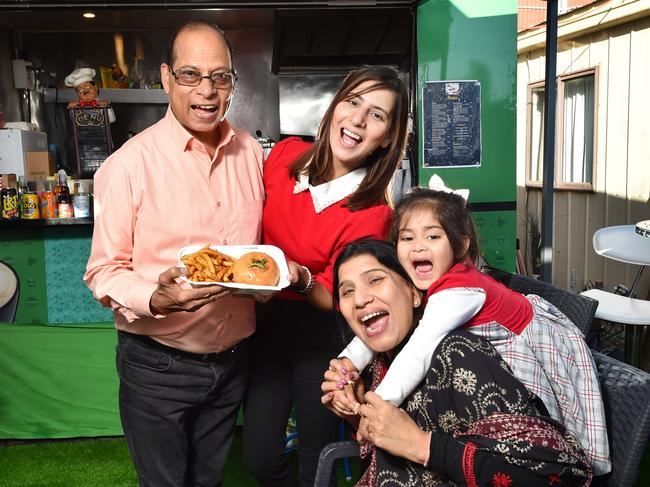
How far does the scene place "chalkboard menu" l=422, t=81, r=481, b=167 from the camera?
15.1ft

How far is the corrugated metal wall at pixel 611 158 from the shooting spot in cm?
639

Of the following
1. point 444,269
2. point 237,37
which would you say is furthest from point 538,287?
point 237,37

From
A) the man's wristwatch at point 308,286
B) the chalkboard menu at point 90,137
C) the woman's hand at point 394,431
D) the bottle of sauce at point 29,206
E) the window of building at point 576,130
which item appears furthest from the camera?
the window of building at point 576,130

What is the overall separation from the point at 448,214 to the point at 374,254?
227mm

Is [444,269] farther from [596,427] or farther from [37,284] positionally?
[37,284]

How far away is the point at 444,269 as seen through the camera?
5.80 feet

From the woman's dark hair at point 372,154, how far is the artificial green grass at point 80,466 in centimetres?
191

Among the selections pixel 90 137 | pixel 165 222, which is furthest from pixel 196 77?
pixel 90 137

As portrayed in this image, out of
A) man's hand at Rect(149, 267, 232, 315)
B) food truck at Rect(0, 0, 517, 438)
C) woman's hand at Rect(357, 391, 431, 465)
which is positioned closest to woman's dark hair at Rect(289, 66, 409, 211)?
man's hand at Rect(149, 267, 232, 315)

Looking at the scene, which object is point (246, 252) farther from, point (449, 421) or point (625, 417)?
point (625, 417)

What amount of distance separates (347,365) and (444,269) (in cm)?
38

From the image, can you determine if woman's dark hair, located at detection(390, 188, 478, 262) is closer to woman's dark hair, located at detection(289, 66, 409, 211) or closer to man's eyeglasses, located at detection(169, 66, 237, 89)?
woman's dark hair, located at detection(289, 66, 409, 211)

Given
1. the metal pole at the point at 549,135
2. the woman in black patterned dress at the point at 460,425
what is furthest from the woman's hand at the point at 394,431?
the metal pole at the point at 549,135

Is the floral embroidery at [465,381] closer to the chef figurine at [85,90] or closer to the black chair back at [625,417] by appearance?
the black chair back at [625,417]
